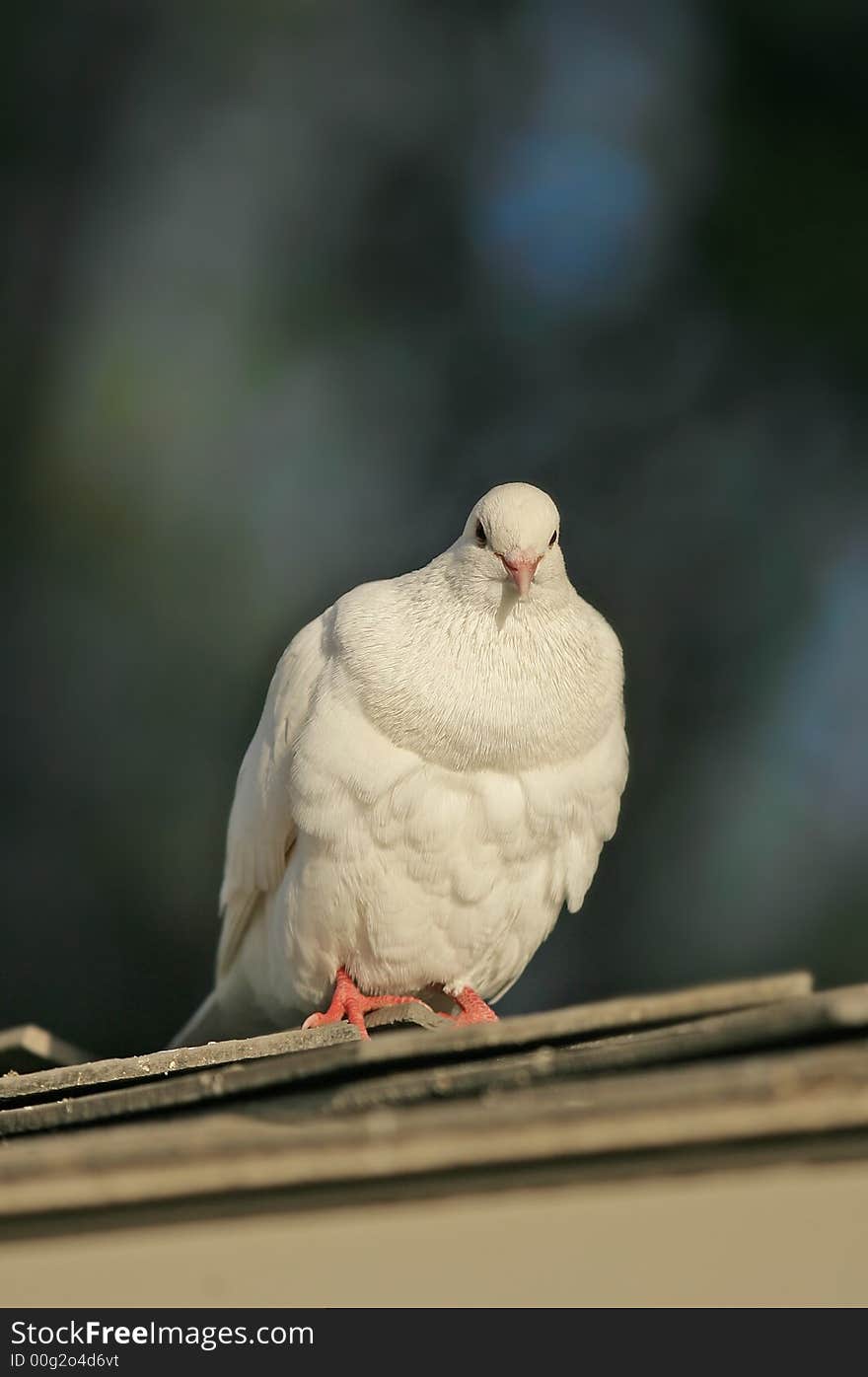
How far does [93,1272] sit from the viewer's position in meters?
2.33

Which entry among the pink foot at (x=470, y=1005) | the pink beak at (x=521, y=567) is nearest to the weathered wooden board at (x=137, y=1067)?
the pink foot at (x=470, y=1005)

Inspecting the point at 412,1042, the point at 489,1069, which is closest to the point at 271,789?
the point at 412,1042

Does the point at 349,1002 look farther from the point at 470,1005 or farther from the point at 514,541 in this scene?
the point at 514,541

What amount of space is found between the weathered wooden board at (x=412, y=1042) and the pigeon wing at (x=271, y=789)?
43.8 inches

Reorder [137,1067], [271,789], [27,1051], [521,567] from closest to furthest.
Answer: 1. [137,1067]
2. [27,1051]
3. [521,567]
4. [271,789]

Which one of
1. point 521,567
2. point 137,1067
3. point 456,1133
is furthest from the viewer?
point 521,567

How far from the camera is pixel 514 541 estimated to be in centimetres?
458

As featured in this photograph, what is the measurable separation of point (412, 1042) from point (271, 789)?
231 cm

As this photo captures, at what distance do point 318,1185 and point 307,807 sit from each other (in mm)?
2284

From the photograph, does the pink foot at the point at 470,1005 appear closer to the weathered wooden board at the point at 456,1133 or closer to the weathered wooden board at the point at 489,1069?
the weathered wooden board at the point at 489,1069

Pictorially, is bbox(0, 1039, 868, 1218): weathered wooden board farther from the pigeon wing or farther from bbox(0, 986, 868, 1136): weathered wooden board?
the pigeon wing

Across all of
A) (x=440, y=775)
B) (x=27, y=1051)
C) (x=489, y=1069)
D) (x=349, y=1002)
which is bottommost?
(x=489, y=1069)
